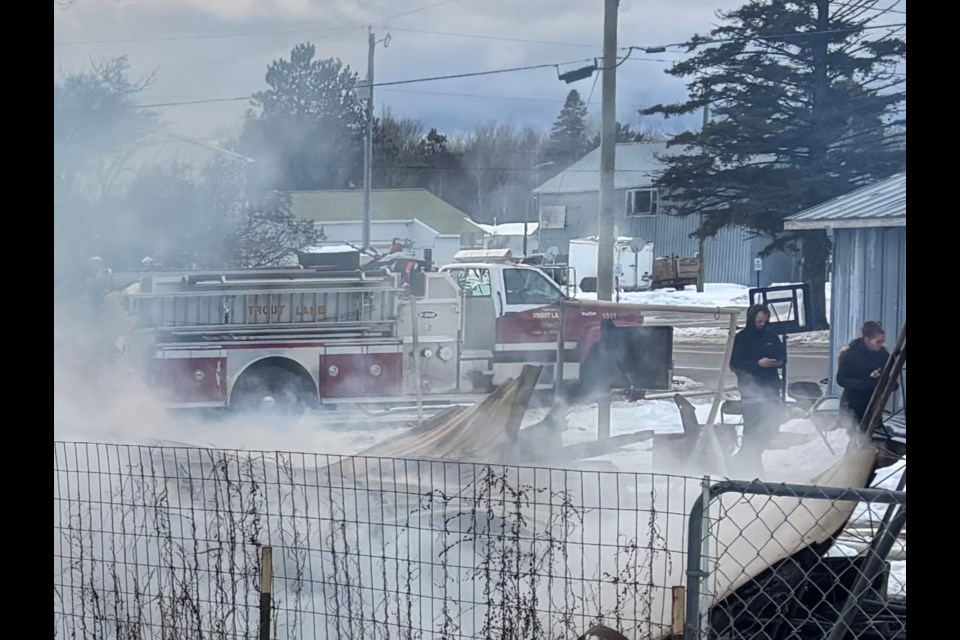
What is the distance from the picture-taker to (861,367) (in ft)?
24.7

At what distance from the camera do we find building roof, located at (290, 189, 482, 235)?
440 inches

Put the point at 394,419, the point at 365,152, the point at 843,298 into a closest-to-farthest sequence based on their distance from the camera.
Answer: the point at 394,419
the point at 843,298
the point at 365,152

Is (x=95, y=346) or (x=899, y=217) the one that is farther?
(x=95, y=346)

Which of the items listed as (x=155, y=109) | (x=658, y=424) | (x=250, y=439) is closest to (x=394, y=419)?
(x=250, y=439)

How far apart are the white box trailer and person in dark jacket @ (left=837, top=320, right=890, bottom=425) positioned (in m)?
6.81

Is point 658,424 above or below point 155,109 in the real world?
below

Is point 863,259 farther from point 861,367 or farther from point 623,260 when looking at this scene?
point 623,260

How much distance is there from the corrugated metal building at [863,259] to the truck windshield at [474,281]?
3175 mm

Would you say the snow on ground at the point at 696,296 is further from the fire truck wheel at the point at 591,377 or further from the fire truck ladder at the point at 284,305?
the fire truck ladder at the point at 284,305

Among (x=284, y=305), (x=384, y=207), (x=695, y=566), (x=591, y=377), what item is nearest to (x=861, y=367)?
(x=591, y=377)

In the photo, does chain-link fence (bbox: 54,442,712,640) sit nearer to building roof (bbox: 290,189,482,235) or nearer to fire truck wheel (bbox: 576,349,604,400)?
fire truck wheel (bbox: 576,349,604,400)

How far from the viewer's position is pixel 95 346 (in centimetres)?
948
